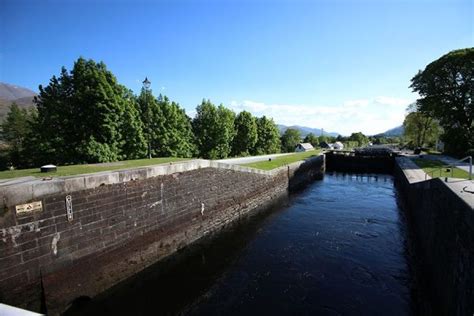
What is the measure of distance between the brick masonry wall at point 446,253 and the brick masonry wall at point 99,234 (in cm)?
849

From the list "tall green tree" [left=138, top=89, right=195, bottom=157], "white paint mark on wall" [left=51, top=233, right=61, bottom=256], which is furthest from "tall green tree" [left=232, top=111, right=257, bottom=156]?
"white paint mark on wall" [left=51, top=233, right=61, bottom=256]

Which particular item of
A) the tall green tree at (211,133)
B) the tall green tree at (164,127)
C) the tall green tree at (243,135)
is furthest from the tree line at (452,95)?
the tall green tree at (164,127)

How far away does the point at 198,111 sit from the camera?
37.5 metres

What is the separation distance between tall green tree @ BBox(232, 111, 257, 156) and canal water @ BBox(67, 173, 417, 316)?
26590mm

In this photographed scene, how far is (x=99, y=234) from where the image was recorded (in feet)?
27.2

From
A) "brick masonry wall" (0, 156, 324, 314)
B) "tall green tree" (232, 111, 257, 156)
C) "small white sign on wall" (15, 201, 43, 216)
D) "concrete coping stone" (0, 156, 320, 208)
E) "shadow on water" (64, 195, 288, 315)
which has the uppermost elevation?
"tall green tree" (232, 111, 257, 156)

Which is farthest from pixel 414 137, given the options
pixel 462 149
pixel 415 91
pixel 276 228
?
pixel 276 228

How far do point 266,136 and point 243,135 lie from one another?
7076 mm

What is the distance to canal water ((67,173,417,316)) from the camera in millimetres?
7520

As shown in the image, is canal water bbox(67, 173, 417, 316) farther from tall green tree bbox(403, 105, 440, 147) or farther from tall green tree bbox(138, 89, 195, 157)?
tall green tree bbox(403, 105, 440, 147)

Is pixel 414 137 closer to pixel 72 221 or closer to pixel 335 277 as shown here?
pixel 335 277

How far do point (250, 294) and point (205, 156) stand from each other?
27.5m

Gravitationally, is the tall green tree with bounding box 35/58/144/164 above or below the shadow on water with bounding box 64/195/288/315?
above

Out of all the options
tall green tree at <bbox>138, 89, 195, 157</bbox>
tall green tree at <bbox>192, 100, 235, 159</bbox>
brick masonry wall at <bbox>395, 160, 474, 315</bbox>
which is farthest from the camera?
tall green tree at <bbox>192, 100, 235, 159</bbox>
